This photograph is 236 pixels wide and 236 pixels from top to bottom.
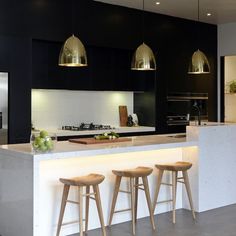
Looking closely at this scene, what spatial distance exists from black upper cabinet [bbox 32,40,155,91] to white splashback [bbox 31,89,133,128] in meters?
0.42

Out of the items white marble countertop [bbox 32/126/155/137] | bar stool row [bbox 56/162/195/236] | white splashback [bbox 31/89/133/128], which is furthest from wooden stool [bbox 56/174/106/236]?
white splashback [bbox 31/89/133/128]

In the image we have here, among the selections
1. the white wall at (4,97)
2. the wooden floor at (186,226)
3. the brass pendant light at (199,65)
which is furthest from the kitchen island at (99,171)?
the white wall at (4,97)

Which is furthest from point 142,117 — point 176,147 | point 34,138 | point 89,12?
point 34,138

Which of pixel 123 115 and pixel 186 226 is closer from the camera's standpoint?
pixel 186 226

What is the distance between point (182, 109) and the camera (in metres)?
7.78

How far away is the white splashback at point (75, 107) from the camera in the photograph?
653 centimetres

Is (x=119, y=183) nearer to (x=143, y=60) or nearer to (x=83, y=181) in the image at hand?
(x=83, y=181)

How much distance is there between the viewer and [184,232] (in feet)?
13.8

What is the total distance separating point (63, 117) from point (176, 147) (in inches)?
104

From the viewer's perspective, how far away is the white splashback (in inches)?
257

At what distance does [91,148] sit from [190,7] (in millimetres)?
3867

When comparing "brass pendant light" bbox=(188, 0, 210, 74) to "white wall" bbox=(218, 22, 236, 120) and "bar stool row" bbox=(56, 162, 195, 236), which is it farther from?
"white wall" bbox=(218, 22, 236, 120)

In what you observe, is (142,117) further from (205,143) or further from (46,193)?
(46,193)

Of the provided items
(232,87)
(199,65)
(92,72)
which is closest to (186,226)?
(199,65)
